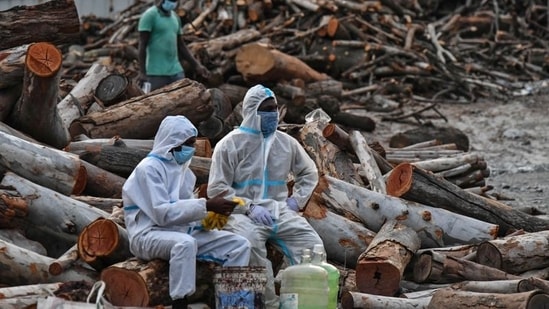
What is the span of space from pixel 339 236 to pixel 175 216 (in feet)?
6.93

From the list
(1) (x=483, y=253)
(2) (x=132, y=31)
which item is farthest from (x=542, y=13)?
(1) (x=483, y=253)

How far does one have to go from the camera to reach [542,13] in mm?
24094

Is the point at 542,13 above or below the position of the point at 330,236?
below

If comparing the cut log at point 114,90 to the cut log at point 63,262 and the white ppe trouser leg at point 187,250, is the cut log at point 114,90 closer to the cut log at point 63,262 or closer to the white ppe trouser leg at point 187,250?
the cut log at point 63,262

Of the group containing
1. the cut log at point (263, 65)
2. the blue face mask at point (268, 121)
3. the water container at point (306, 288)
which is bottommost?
the cut log at point (263, 65)

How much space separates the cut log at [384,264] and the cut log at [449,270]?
0.13 m

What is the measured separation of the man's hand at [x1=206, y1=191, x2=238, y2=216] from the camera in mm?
8258

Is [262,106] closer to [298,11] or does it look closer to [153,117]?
Answer: [153,117]

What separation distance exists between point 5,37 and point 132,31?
32.4 ft

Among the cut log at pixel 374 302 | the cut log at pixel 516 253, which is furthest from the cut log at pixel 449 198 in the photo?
the cut log at pixel 374 302

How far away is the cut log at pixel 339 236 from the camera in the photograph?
988cm

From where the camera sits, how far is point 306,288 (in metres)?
8.38

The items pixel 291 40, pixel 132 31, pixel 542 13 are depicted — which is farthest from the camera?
pixel 542 13

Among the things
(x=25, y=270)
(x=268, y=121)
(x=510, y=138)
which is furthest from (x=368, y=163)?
(x=510, y=138)
